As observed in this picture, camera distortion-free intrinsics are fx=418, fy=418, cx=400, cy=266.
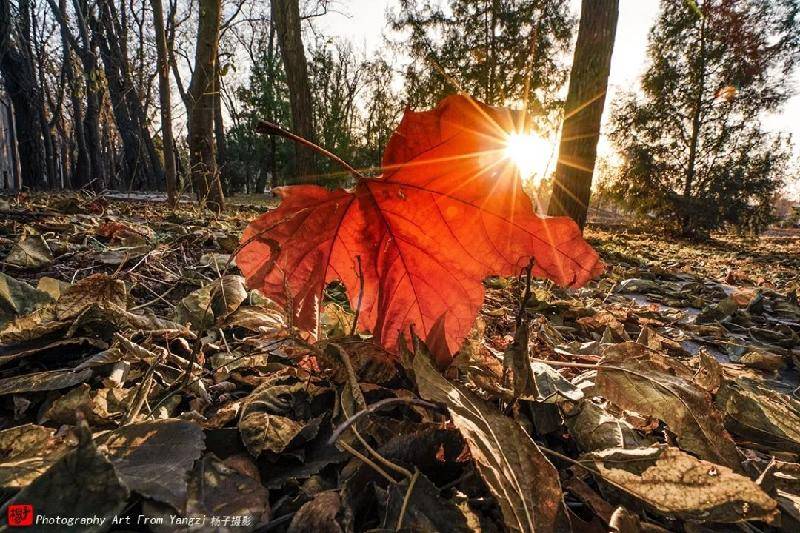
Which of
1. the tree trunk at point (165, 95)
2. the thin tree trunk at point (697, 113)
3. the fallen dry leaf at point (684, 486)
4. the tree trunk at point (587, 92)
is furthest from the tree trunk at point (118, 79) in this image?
the thin tree trunk at point (697, 113)

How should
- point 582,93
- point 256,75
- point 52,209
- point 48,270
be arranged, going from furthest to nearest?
point 256,75, point 582,93, point 52,209, point 48,270

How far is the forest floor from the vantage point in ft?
1.57

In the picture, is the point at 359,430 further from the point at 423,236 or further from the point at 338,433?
the point at 423,236

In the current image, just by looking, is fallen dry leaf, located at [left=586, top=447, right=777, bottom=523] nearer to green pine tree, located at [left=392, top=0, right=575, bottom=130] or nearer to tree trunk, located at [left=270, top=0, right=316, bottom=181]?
tree trunk, located at [left=270, top=0, right=316, bottom=181]

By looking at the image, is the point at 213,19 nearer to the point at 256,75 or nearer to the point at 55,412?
the point at 55,412

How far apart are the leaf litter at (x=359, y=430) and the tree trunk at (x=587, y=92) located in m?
3.89

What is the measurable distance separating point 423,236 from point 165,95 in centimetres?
576

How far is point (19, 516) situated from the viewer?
408 millimetres

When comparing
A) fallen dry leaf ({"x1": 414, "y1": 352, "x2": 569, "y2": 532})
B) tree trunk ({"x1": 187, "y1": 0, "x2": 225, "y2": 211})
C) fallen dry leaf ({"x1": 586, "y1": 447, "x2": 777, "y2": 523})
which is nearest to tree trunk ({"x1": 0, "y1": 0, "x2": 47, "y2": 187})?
tree trunk ({"x1": 187, "y1": 0, "x2": 225, "y2": 211})

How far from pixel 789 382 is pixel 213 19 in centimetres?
632

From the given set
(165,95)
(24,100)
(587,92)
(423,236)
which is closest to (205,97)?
(165,95)

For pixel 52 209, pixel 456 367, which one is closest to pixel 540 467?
pixel 456 367

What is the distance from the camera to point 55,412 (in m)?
0.68

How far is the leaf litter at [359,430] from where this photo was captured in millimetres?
481
